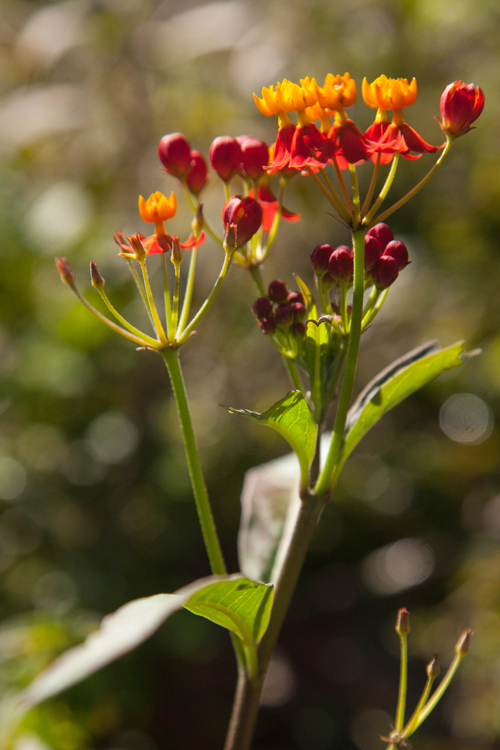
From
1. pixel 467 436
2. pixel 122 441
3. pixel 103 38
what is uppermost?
pixel 103 38

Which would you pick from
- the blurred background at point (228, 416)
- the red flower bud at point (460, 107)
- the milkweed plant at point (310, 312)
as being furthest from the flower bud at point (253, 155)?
the blurred background at point (228, 416)

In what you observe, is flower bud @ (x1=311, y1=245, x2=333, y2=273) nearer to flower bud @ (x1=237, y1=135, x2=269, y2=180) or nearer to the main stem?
flower bud @ (x1=237, y1=135, x2=269, y2=180)

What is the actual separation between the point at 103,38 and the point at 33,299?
1840 millimetres

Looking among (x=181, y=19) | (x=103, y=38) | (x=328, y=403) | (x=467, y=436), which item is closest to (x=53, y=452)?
(x=467, y=436)

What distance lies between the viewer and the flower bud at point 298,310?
685 mm

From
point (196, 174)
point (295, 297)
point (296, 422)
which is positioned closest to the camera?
point (296, 422)

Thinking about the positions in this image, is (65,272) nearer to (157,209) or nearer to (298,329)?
(157,209)

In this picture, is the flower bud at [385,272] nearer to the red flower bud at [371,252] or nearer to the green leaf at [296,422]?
the red flower bud at [371,252]

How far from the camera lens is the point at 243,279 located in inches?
120

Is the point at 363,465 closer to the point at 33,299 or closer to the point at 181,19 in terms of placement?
the point at 33,299

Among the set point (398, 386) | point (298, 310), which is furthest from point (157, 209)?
point (398, 386)

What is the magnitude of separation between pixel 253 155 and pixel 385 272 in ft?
0.78

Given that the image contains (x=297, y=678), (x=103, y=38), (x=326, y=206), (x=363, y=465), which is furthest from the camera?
(x=103, y=38)

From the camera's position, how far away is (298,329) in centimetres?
69
